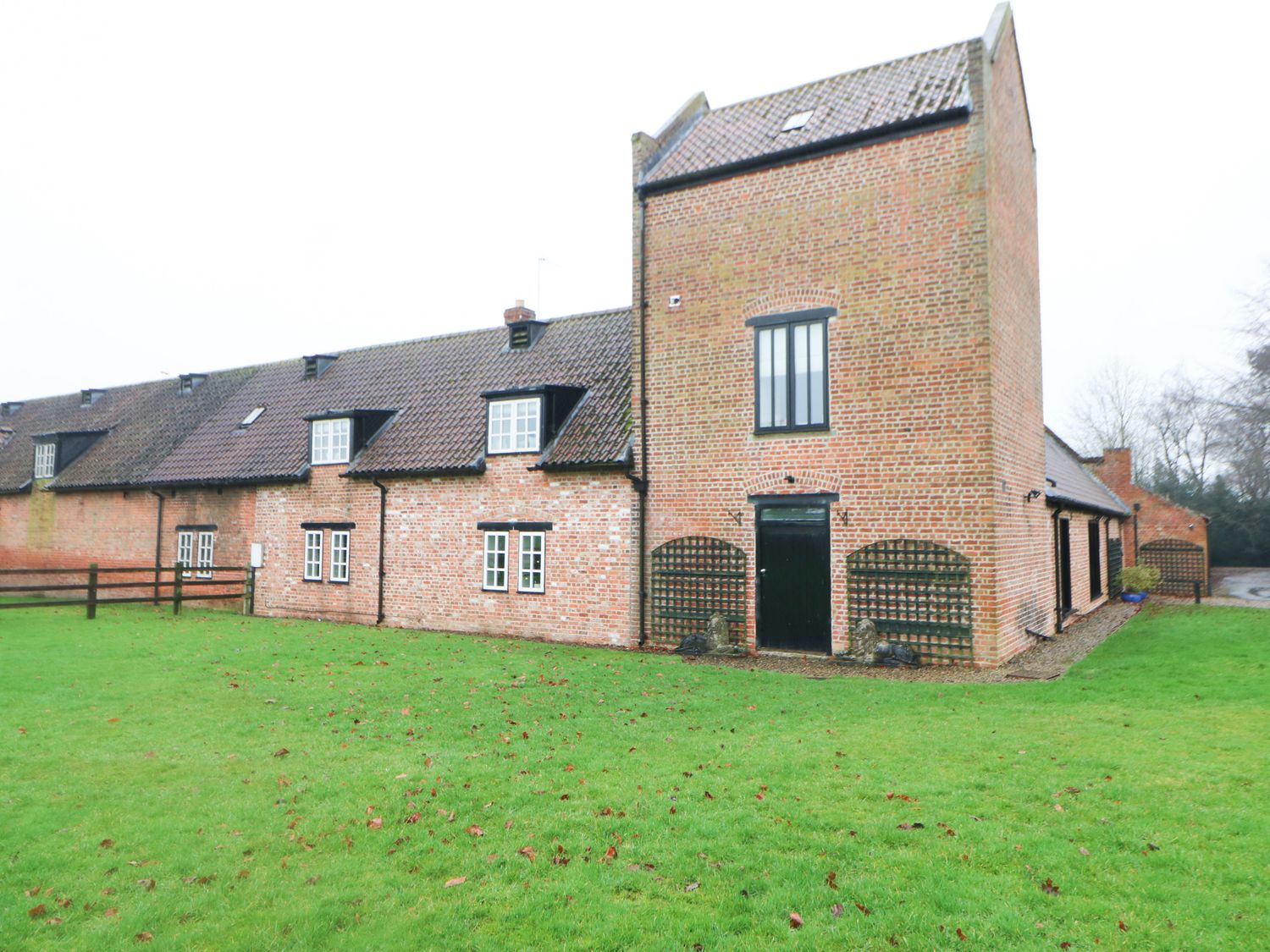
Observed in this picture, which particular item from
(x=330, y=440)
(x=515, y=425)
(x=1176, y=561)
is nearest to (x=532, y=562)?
(x=515, y=425)

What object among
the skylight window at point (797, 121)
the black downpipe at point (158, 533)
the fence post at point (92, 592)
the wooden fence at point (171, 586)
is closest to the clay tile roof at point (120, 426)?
the black downpipe at point (158, 533)

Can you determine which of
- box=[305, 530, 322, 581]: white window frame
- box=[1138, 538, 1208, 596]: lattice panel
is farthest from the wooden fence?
box=[1138, 538, 1208, 596]: lattice panel

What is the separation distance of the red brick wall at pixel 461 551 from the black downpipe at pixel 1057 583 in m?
9.41

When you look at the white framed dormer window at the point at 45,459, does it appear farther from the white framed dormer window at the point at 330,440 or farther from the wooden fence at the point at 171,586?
the white framed dormer window at the point at 330,440

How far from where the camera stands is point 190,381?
98.2ft

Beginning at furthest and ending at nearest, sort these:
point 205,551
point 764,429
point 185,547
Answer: point 185,547 → point 205,551 → point 764,429

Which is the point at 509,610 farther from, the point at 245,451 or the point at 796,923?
the point at 796,923

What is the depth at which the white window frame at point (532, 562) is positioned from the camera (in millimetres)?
17250

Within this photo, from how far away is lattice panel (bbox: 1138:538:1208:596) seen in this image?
31.0 metres

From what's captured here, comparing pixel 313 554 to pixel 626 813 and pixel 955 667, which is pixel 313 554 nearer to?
pixel 955 667

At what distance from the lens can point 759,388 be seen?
15.2 m

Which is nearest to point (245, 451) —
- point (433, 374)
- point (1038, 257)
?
point (433, 374)

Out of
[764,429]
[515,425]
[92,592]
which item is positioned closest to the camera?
[764,429]

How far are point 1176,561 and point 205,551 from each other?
33995mm
